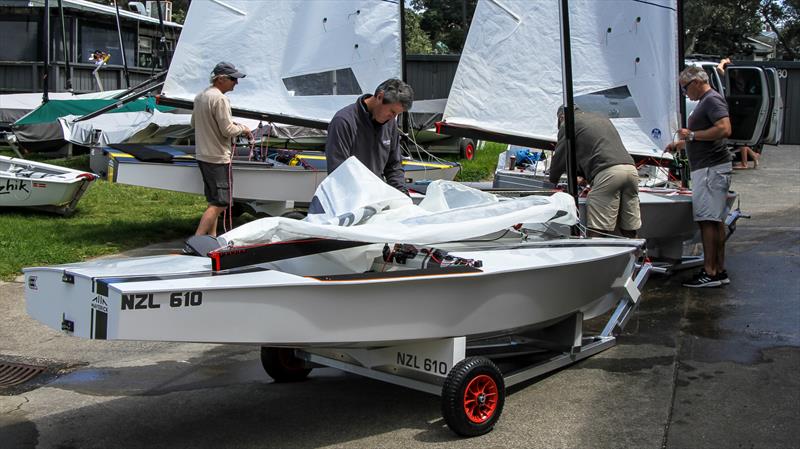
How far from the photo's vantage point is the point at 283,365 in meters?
5.32

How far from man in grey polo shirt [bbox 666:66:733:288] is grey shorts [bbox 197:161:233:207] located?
4265 millimetres

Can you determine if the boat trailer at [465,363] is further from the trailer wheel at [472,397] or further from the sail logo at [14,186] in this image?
the sail logo at [14,186]

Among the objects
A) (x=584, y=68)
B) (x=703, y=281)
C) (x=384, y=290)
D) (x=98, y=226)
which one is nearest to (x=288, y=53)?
(x=98, y=226)

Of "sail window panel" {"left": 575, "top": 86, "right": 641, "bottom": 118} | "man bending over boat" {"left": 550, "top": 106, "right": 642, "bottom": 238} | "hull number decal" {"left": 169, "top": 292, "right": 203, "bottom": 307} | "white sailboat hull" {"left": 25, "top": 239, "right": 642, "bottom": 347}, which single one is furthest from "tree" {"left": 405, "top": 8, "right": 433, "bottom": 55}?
"hull number decal" {"left": 169, "top": 292, "right": 203, "bottom": 307}

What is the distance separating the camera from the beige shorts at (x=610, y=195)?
273 inches

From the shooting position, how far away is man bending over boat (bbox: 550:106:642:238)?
273 inches

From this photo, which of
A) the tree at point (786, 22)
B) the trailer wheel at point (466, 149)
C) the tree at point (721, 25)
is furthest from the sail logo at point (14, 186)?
the tree at point (786, 22)

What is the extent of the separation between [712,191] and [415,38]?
26391 mm

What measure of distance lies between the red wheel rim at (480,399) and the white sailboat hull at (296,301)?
0.83 feet

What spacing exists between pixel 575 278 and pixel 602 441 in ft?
3.32

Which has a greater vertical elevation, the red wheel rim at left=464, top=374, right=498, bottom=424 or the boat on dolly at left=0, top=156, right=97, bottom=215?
the boat on dolly at left=0, top=156, right=97, bottom=215

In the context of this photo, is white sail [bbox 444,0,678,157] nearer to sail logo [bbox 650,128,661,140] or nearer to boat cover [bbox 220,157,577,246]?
sail logo [bbox 650,128,661,140]

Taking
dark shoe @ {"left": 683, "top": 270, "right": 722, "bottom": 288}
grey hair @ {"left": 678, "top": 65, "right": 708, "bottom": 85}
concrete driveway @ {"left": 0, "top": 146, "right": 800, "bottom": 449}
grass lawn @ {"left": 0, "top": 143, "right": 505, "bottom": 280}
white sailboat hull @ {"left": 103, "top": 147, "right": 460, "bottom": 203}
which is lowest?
concrete driveway @ {"left": 0, "top": 146, "right": 800, "bottom": 449}

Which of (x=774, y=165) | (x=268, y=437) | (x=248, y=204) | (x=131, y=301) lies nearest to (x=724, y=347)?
(x=268, y=437)
